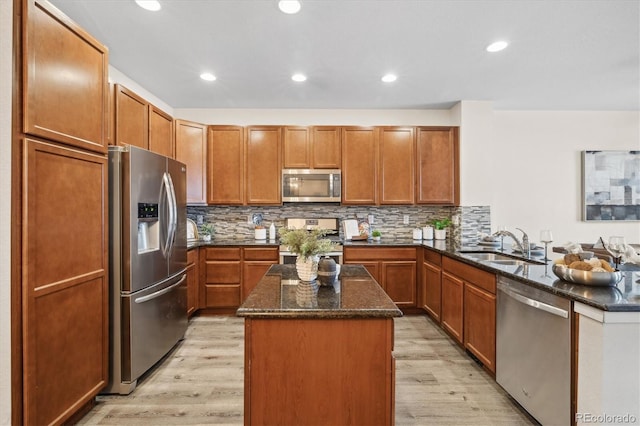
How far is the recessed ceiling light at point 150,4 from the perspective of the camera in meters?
2.07

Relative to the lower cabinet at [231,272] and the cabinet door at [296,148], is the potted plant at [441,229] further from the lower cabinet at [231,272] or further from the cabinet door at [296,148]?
the lower cabinet at [231,272]

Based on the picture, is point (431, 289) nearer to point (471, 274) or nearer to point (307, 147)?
point (471, 274)

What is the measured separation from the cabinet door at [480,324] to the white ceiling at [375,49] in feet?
6.87

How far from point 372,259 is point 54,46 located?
135 inches

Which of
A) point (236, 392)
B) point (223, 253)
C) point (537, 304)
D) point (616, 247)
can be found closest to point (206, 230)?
point (223, 253)

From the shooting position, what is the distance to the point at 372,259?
3.90 metres

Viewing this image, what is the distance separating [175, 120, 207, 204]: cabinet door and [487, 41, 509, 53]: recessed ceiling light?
132 inches

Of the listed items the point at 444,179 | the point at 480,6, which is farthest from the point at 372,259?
the point at 480,6

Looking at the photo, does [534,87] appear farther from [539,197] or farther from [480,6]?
[480,6]

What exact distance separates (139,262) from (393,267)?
2.82 meters

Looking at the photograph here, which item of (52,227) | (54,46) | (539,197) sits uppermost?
(54,46)

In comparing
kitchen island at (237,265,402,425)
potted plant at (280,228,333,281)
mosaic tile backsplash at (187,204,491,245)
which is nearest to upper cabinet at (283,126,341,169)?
mosaic tile backsplash at (187,204,491,245)

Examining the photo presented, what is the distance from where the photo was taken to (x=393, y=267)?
12.8 ft

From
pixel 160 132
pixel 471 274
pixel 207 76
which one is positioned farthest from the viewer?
pixel 160 132
